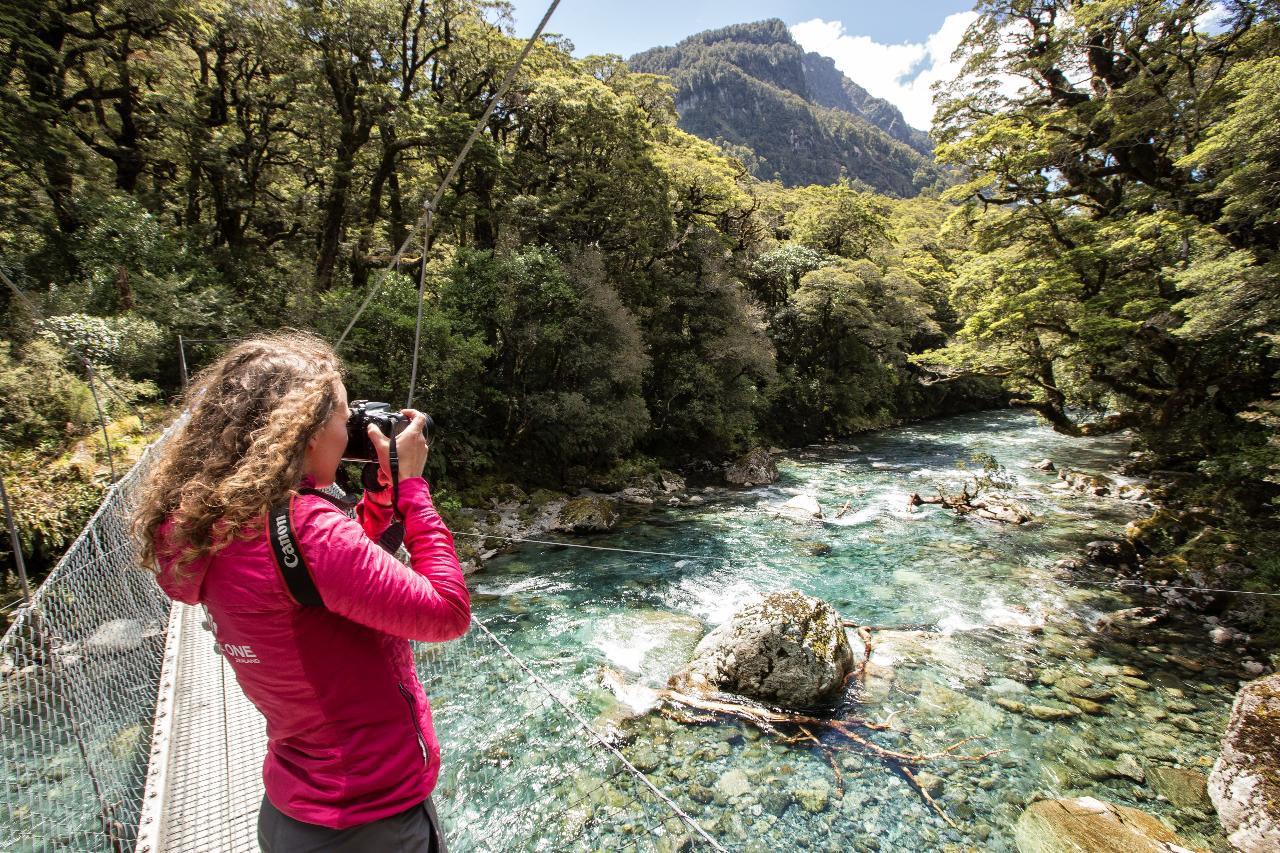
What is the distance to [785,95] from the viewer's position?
146 m

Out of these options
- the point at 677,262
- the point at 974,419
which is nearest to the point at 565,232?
the point at 677,262

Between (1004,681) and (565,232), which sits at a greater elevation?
(565,232)

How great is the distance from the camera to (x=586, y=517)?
1205 cm

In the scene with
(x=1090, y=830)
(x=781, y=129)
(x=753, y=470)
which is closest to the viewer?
(x=1090, y=830)

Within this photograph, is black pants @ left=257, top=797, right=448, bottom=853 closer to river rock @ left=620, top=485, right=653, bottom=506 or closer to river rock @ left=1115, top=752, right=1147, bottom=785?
river rock @ left=1115, top=752, right=1147, bottom=785

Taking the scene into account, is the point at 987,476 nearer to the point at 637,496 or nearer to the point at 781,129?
the point at 637,496

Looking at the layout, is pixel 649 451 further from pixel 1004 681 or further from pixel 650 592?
pixel 1004 681

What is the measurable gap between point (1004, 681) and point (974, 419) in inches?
955

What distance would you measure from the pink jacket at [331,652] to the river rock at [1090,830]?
5.04 meters

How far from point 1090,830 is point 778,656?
8.53 feet

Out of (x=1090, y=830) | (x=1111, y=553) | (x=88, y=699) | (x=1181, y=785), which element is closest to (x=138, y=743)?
(x=88, y=699)

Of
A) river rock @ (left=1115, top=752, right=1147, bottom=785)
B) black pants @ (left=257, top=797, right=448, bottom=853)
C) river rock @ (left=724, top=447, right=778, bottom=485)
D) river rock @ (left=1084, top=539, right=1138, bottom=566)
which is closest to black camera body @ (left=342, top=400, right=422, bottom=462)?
black pants @ (left=257, top=797, right=448, bottom=853)

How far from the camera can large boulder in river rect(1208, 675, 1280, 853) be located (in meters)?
4.11

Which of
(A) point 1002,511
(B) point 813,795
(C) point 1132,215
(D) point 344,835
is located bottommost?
(B) point 813,795
